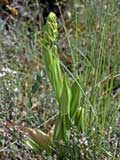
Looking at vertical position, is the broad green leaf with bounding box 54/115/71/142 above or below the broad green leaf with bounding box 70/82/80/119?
below

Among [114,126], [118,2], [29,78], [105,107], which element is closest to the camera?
[105,107]

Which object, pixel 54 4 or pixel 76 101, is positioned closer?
pixel 76 101

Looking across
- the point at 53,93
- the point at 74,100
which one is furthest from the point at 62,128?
the point at 53,93

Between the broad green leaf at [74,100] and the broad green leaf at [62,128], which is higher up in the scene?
the broad green leaf at [74,100]

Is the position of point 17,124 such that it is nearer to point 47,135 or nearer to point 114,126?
point 47,135

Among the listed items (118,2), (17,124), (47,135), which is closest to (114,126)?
(47,135)
